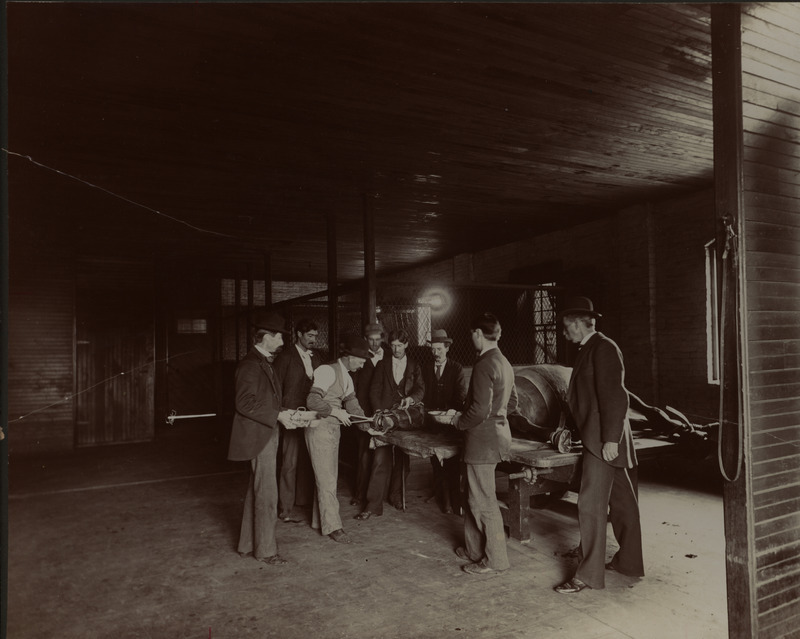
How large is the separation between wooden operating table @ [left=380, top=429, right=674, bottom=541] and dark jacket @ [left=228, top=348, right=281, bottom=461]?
1.39 meters

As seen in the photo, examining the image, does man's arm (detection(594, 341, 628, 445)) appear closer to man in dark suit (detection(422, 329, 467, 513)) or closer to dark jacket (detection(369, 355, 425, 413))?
man in dark suit (detection(422, 329, 467, 513))

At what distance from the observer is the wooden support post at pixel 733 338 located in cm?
325

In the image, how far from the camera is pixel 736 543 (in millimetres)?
3301

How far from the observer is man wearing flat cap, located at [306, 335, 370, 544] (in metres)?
5.51

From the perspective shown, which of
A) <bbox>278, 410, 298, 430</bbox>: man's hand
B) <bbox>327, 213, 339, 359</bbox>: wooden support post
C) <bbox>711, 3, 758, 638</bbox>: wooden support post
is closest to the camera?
<bbox>711, 3, 758, 638</bbox>: wooden support post

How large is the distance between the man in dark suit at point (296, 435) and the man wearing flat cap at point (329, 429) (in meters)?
0.82

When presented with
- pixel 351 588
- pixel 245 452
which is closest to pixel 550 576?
pixel 351 588

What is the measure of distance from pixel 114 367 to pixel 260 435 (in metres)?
8.47

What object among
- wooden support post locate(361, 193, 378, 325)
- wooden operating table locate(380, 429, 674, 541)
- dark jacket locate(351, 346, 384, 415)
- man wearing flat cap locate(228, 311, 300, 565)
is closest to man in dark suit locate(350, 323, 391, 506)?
dark jacket locate(351, 346, 384, 415)

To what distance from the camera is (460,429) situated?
4688 mm

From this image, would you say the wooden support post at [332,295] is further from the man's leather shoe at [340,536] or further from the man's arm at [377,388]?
the man's leather shoe at [340,536]

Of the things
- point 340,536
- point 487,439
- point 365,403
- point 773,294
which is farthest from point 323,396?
point 773,294

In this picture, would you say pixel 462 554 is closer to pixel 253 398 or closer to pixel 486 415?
pixel 486 415

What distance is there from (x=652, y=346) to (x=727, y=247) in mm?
5911
